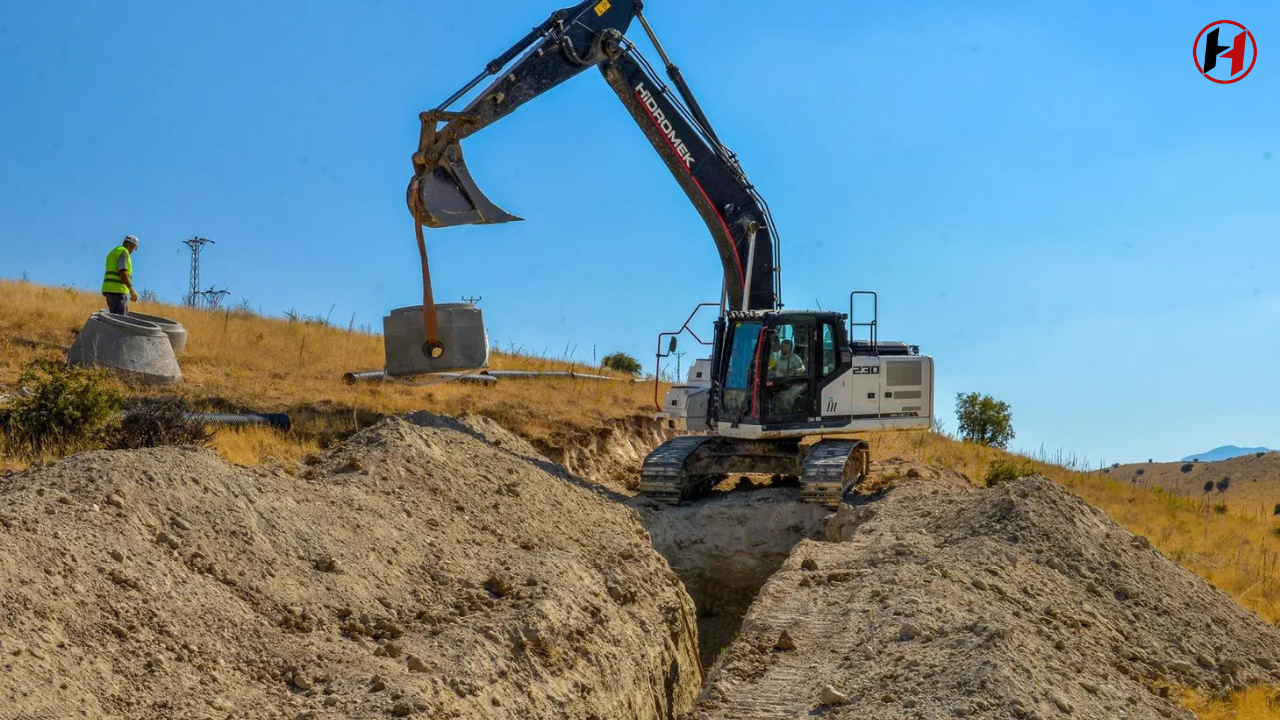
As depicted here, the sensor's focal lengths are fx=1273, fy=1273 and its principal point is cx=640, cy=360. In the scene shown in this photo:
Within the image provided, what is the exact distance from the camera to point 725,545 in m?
16.4

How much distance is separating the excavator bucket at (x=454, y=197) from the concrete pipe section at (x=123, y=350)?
4.89m

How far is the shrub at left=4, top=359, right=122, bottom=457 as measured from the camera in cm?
1323

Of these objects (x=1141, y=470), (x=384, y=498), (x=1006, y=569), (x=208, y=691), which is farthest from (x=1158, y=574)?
(x=1141, y=470)

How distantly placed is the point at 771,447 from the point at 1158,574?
216 inches

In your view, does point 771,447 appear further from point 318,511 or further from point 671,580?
point 318,511

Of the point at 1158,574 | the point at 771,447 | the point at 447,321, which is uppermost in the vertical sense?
the point at 447,321

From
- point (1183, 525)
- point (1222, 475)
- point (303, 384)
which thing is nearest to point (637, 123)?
point (303, 384)

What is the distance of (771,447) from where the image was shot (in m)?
17.4

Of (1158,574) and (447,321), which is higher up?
(447,321)

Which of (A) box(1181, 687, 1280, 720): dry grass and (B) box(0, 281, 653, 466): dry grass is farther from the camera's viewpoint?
(B) box(0, 281, 653, 466): dry grass

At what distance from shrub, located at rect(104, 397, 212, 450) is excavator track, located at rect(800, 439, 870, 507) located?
7203mm

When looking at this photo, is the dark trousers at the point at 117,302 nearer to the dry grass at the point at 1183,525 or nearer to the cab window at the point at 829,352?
the cab window at the point at 829,352

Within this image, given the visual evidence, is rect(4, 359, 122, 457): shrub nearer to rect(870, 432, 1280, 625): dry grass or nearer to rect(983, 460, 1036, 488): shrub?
rect(870, 432, 1280, 625): dry grass

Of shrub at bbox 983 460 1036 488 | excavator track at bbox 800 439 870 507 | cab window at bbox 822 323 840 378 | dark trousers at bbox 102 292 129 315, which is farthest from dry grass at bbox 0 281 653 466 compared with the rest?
shrub at bbox 983 460 1036 488
